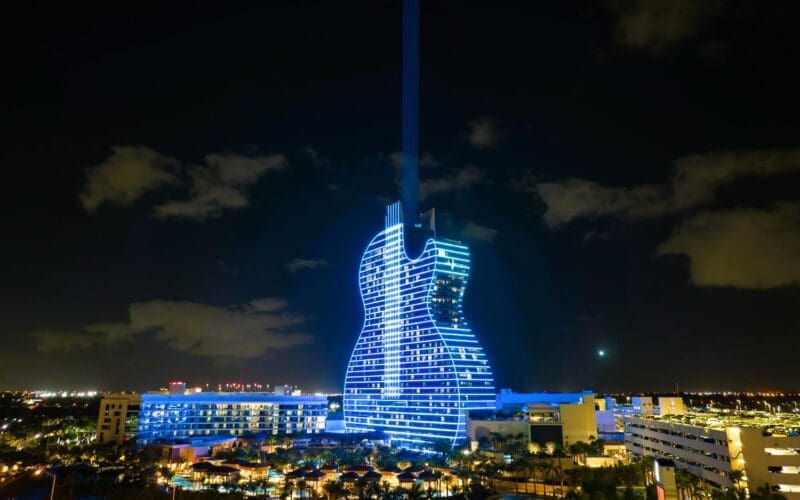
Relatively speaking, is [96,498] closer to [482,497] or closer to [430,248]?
[482,497]

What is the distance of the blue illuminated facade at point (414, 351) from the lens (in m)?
117

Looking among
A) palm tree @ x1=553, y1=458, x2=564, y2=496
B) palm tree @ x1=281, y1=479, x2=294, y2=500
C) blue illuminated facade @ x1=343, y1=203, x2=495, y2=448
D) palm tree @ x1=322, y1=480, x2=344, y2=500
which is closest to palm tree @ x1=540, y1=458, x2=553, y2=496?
palm tree @ x1=553, y1=458, x2=564, y2=496

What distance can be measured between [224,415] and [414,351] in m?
55.4

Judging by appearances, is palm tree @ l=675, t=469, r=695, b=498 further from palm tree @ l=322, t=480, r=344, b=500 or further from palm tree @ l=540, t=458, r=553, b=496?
palm tree @ l=322, t=480, r=344, b=500

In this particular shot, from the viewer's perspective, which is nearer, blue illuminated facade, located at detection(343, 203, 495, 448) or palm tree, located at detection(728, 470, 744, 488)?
palm tree, located at detection(728, 470, 744, 488)

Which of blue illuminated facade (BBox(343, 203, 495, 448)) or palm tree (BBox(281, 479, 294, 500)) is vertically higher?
blue illuminated facade (BBox(343, 203, 495, 448))

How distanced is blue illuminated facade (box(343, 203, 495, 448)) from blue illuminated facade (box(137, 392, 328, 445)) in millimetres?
15444

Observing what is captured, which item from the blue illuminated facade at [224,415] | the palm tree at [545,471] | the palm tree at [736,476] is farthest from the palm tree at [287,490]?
the blue illuminated facade at [224,415]

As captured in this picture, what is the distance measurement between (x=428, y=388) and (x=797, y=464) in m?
70.4

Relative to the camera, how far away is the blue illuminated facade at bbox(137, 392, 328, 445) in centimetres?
13238

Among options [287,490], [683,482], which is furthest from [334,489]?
[683,482]

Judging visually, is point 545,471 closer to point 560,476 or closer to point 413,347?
point 560,476

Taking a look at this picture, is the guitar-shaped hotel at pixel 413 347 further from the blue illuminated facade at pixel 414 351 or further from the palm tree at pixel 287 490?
the palm tree at pixel 287 490

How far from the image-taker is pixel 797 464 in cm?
6325
